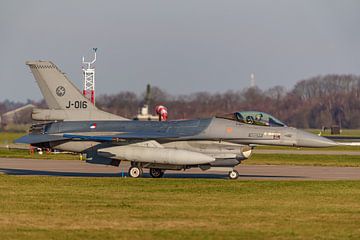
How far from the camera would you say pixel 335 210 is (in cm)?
1631

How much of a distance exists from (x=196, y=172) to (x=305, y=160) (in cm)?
1074

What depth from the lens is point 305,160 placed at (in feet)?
126

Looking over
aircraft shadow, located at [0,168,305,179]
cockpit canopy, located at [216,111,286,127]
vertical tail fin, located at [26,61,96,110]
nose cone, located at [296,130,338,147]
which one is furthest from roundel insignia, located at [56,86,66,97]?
nose cone, located at [296,130,338,147]

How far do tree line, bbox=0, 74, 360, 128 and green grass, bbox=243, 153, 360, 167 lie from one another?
18.5m

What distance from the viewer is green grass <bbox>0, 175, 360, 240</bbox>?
1310 cm

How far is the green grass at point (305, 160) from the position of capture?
1400 inches

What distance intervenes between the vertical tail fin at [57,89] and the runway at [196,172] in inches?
95.1

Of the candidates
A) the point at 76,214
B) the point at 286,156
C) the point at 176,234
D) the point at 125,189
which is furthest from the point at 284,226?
the point at 286,156

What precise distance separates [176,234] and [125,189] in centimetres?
787

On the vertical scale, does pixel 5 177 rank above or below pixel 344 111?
below

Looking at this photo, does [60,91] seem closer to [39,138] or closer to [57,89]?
[57,89]

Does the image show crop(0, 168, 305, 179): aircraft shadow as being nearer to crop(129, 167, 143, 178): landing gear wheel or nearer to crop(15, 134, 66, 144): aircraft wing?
crop(129, 167, 143, 178): landing gear wheel

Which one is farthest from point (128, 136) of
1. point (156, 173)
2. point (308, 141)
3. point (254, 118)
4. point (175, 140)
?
point (308, 141)

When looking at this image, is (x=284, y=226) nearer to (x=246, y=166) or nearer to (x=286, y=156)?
(x=246, y=166)
